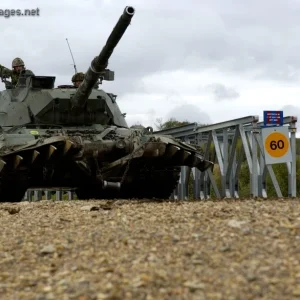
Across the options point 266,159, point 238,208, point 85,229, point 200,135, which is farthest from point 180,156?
point 85,229

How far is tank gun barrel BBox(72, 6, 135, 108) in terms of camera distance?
1251 cm

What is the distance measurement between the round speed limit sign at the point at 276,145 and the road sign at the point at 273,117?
193 mm

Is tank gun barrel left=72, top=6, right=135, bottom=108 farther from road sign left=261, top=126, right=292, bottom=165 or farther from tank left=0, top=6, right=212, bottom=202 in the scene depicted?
road sign left=261, top=126, right=292, bottom=165

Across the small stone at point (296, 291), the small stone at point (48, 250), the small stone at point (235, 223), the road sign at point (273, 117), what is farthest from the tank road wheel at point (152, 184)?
the small stone at point (296, 291)

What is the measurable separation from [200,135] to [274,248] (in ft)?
42.7

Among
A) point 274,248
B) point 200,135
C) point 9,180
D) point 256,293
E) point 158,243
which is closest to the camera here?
point 256,293

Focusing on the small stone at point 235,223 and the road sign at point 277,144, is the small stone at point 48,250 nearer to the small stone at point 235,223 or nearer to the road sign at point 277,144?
the small stone at point 235,223

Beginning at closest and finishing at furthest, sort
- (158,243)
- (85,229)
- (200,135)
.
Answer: (158,243) < (85,229) < (200,135)

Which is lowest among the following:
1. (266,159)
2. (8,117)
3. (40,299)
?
(40,299)

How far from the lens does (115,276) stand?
502cm

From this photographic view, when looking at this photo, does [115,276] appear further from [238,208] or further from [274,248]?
[238,208]

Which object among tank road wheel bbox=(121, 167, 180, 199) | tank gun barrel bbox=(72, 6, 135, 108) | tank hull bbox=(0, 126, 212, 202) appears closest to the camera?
tank gun barrel bbox=(72, 6, 135, 108)

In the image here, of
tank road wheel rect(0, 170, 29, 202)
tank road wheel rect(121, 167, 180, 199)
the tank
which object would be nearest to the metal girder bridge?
the tank

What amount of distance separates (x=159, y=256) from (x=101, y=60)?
8810 millimetres
